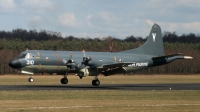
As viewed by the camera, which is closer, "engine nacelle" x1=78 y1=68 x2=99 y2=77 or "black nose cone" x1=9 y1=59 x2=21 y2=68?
"black nose cone" x1=9 y1=59 x2=21 y2=68

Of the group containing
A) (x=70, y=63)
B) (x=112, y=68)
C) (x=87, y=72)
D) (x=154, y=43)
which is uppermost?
(x=154, y=43)

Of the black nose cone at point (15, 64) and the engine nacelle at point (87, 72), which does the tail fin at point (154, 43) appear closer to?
the engine nacelle at point (87, 72)

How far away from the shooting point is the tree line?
82.9m

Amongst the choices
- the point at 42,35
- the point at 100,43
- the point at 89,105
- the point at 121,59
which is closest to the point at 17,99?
the point at 89,105

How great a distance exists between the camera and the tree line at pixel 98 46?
272ft

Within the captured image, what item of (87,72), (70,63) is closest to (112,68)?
(87,72)

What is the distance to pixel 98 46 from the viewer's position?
312 ft

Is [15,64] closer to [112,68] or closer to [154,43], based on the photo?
[112,68]

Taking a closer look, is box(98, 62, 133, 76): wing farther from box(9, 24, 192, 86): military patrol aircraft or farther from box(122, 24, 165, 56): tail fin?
box(122, 24, 165, 56): tail fin

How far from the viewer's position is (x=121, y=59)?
5009 centimetres

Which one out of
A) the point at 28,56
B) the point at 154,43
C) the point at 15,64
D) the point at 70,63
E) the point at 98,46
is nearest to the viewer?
the point at 15,64

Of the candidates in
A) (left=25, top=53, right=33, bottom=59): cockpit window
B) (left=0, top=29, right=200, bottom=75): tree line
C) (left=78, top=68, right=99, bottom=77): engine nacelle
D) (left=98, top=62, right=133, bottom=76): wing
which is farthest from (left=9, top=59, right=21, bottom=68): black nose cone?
(left=0, top=29, right=200, bottom=75): tree line

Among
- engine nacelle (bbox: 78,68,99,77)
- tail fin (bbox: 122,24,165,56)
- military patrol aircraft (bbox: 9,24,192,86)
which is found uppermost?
tail fin (bbox: 122,24,165,56)

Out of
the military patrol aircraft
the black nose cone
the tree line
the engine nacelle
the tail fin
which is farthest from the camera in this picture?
the tree line
